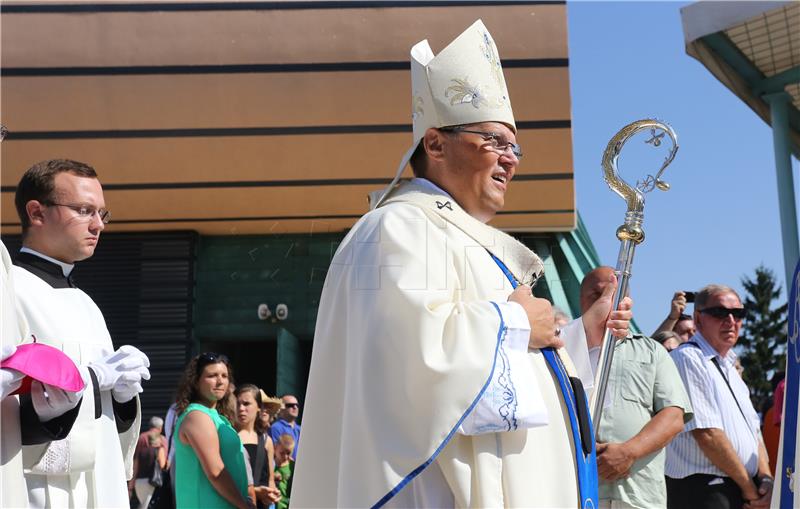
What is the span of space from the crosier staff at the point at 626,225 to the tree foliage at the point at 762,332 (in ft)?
120

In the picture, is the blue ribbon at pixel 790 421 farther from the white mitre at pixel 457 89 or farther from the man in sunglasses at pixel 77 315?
the man in sunglasses at pixel 77 315

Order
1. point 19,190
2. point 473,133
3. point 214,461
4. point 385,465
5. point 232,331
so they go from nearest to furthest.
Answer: point 385,465, point 473,133, point 19,190, point 214,461, point 232,331

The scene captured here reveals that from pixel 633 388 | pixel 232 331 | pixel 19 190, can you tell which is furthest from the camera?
pixel 232 331

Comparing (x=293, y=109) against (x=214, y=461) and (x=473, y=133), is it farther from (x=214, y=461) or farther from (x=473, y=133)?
(x=473, y=133)

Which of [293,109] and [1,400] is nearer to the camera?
[1,400]

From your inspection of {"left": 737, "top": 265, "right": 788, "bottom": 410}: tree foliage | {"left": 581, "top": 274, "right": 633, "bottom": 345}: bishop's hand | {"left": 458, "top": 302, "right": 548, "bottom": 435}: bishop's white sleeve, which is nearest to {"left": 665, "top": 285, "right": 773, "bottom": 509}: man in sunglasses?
{"left": 581, "top": 274, "right": 633, "bottom": 345}: bishop's hand

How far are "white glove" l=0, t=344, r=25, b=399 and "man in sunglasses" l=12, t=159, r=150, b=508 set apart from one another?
18.8 inches

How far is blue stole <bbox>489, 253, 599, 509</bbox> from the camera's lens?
2.73 meters

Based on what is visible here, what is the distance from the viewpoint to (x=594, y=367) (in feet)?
11.4

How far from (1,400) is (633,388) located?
274 cm

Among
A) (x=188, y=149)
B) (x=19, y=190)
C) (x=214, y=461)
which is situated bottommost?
(x=214, y=461)

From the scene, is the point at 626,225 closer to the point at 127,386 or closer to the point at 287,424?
the point at 127,386

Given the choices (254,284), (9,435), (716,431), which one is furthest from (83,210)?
(254,284)

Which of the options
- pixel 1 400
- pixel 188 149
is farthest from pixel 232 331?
pixel 1 400
